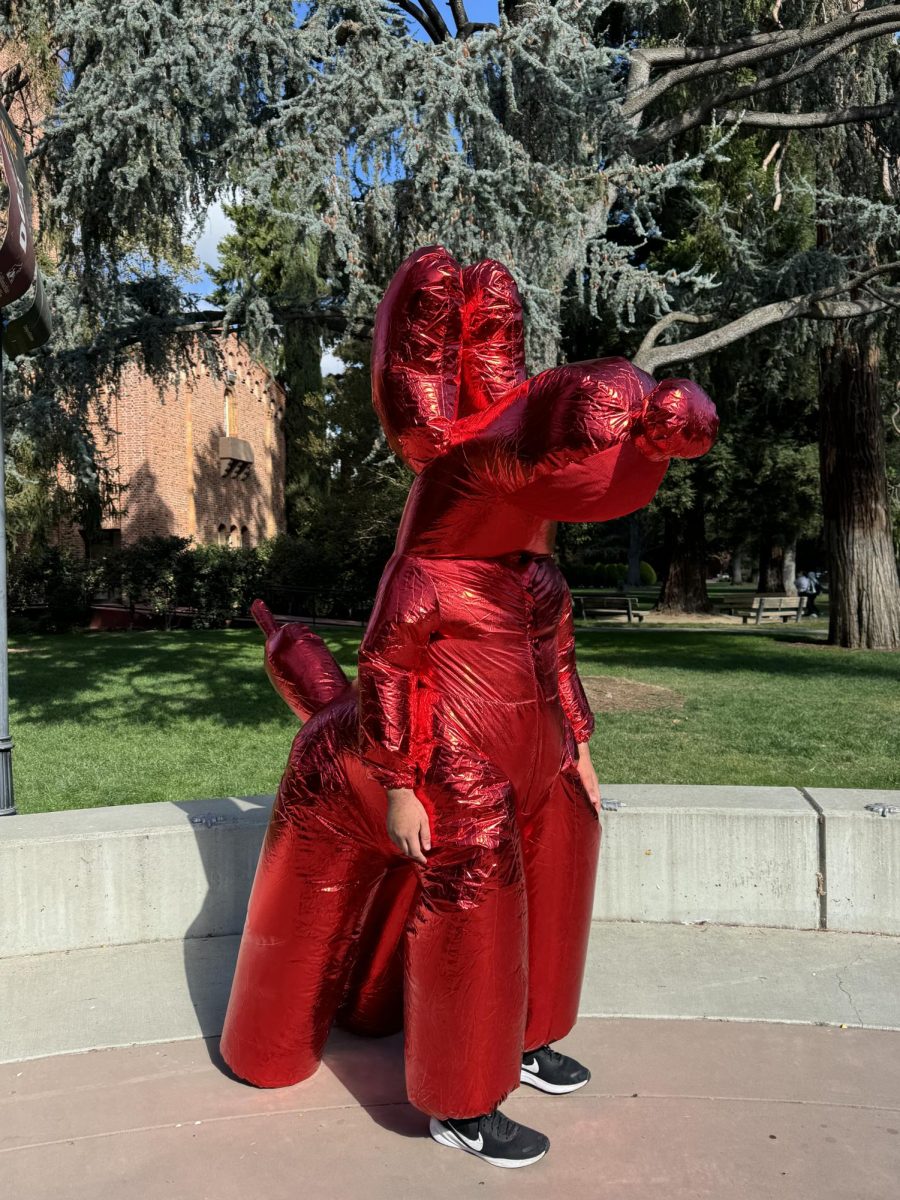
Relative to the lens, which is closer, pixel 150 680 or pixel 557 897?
pixel 557 897

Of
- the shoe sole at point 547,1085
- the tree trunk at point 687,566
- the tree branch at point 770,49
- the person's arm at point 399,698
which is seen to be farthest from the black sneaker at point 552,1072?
the tree trunk at point 687,566

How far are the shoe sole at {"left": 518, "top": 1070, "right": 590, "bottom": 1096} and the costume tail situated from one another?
1.20m

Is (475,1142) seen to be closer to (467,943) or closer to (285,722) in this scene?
(467,943)

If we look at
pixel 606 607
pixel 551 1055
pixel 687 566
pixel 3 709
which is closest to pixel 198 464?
pixel 606 607

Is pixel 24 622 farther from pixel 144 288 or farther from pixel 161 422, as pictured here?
pixel 144 288

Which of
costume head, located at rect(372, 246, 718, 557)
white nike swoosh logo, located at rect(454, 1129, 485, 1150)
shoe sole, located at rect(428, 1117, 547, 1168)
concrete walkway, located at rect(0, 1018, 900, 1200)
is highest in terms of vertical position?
costume head, located at rect(372, 246, 718, 557)

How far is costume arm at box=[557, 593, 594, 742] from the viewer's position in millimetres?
3018

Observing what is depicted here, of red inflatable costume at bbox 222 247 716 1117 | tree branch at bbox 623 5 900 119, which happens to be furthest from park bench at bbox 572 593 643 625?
red inflatable costume at bbox 222 247 716 1117

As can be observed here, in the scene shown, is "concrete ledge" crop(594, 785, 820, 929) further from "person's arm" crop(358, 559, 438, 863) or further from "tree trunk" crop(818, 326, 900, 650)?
"tree trunk" crop(818, 326, 900, 650)

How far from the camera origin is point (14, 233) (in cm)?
450

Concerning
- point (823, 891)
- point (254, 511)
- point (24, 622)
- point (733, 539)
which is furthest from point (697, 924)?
point (254, 511)

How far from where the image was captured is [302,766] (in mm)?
2938

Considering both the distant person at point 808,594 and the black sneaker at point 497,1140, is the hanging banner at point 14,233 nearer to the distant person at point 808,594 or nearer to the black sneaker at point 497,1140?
the black sneaker at point 497,1140

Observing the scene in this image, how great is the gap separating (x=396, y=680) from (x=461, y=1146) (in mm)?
1197
